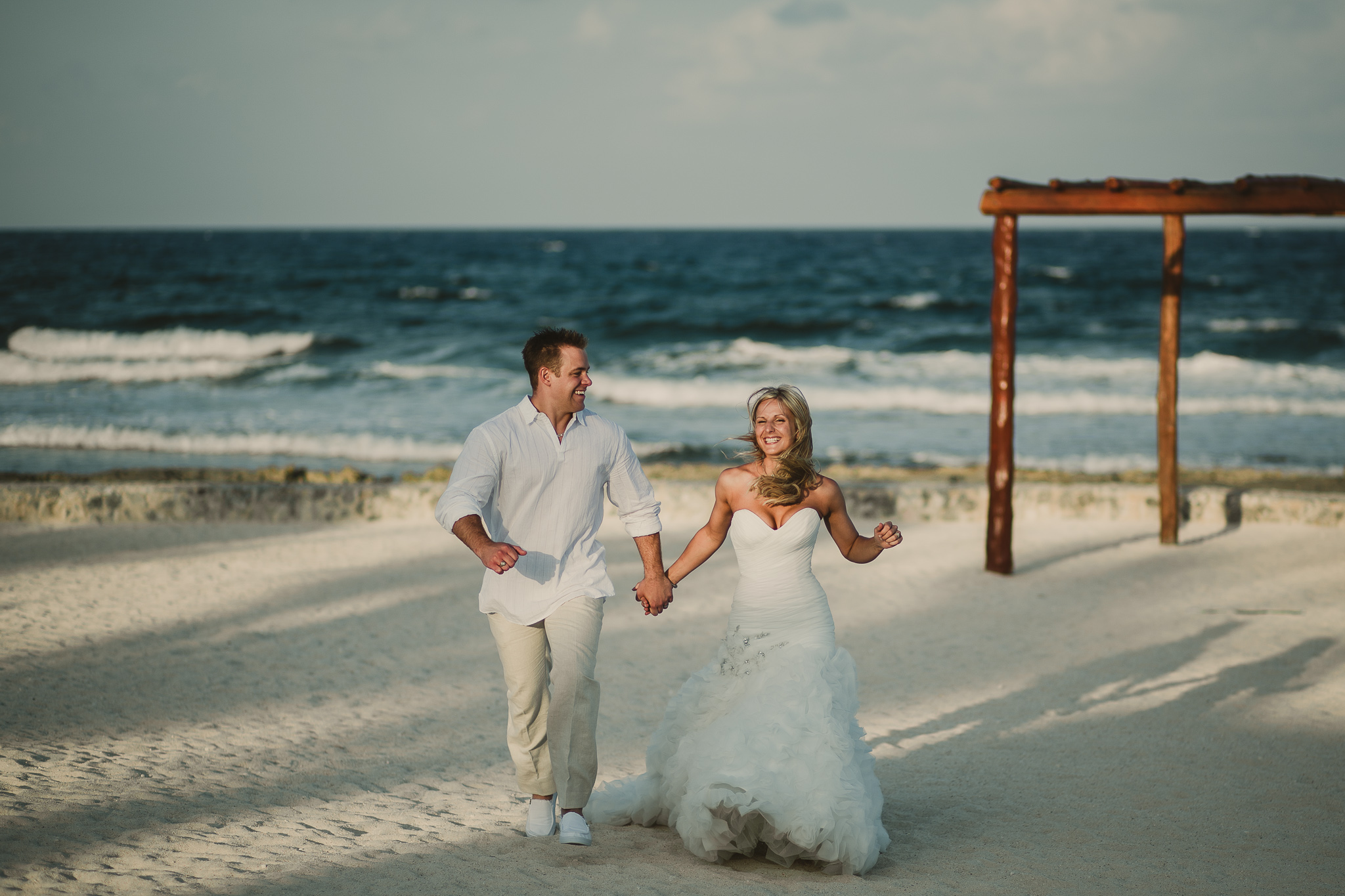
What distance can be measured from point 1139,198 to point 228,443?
11383mm

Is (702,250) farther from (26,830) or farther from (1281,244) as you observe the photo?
(26,830)

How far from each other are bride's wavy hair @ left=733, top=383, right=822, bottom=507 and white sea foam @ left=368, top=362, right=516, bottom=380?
17.0 m

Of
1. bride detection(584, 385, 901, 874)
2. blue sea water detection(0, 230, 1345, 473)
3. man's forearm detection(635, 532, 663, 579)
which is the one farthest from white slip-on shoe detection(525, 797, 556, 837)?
blue sea water detection(0, 230, 1345, 473)

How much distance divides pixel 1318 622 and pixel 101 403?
17175 mm

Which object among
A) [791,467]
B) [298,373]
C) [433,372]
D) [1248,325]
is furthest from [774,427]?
[1248,325]

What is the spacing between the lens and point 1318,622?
6.36 metres

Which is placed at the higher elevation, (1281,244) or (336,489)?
(1281,244)

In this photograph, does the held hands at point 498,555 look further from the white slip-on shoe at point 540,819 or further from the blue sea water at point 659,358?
the blue sea water at point 659,358

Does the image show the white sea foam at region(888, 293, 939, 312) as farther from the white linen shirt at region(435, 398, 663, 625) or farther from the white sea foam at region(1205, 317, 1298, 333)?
the white linen shirt at region(435, 398, 663, 625)

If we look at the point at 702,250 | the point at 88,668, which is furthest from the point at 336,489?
the point at 702,250

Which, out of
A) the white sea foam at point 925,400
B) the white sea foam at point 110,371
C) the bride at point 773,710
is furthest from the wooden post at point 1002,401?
the white sea foam at point 110,371

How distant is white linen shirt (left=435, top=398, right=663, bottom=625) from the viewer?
347cm

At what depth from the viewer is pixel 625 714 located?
4996 mm

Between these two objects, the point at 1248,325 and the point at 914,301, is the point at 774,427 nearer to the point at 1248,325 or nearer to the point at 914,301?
the point at 1248,325
